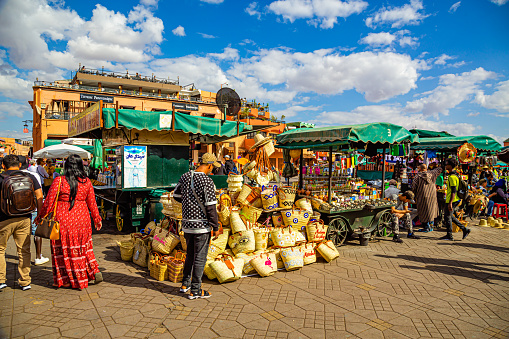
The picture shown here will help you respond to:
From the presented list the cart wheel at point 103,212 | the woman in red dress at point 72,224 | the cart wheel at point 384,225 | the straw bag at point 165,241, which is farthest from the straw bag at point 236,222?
the cart wheel at point 103,212

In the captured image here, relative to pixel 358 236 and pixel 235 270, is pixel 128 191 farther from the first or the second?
pixel 358 236

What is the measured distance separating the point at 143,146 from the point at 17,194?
411 centimetres

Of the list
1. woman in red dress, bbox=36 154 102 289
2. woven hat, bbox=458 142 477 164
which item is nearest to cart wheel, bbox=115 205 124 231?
woman in red dress, bbox=36 154 102 289

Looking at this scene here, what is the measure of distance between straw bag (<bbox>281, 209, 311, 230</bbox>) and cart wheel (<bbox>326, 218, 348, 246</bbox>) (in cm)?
94

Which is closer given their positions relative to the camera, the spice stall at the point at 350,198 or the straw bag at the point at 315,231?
the straw bag at the point at 315,231

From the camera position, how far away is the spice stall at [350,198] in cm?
658

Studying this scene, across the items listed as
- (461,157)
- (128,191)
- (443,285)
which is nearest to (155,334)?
→ (443,285)

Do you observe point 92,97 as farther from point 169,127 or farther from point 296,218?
point 296,218

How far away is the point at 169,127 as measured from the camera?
25.2ft

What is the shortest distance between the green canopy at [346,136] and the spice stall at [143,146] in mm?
2089

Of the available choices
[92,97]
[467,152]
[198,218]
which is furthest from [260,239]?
[92,97]

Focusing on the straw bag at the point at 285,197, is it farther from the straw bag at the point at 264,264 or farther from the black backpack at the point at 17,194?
the black backpack at the point at 17,194

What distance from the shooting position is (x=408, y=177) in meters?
13.2

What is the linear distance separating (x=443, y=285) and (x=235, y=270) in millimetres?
3315
